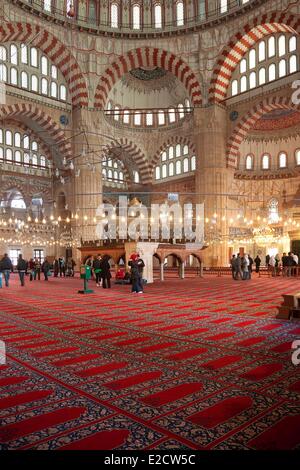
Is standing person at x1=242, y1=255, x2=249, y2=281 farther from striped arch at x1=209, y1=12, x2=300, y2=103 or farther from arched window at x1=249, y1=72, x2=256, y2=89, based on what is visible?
arched window at x1=249, y1=72, x2=256, y2=89

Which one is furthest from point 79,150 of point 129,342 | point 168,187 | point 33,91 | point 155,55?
point 129,342

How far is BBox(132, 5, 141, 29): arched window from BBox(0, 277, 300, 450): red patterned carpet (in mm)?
17441

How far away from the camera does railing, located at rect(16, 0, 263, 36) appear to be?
1708cm

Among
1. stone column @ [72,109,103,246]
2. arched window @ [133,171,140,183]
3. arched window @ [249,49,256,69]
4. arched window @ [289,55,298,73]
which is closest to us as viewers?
arched window @ [289,55,298,73]

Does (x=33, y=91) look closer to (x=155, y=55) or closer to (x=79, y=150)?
(x=79, y=150)

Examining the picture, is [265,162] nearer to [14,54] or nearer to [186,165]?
[186,165]

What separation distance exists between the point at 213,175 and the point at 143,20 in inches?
316

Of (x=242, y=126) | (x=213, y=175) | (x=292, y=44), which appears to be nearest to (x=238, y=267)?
(x=213, y=175)

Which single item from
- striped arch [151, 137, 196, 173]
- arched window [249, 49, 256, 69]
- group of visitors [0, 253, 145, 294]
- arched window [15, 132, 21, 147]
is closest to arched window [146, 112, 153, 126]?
striped arch [151, 137, 196, 173]

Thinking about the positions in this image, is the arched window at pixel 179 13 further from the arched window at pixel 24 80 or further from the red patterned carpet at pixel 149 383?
the red patterned carpet at pixel 149 383

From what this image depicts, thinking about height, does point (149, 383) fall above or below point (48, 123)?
below

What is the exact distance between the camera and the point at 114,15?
62.5 ft

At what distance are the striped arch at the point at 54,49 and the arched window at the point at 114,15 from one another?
2.67 metres

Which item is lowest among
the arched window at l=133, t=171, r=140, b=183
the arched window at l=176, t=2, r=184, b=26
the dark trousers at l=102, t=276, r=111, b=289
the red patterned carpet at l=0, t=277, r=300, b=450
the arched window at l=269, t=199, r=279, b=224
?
the red patterned carpet at l=0, t=277, r=300, b=450
